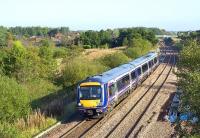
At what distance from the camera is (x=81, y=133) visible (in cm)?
2238

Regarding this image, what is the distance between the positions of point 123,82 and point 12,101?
9.75 meters

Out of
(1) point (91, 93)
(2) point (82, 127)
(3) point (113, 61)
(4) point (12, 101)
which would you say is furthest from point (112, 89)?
(3) point (113, 61)

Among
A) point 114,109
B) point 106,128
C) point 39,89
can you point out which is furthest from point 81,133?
point 39,89

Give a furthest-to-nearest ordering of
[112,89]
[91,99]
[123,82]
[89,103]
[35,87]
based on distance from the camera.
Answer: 1. [35,87]
2. [123,82]
3. [112,89]
4. [91,99]
5. [89,103]

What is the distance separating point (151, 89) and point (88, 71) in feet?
22.4

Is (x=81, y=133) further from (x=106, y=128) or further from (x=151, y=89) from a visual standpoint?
(x=151, y=89)

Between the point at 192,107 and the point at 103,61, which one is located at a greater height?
the point at 192,107

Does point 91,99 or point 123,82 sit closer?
point 91,99

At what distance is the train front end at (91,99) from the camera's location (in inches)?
985

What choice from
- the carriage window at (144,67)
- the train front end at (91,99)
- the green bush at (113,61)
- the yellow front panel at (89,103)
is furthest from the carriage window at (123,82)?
the green bush at (113,61)

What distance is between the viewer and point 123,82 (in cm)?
3133

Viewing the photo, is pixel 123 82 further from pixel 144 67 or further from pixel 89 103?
pixel 144 67

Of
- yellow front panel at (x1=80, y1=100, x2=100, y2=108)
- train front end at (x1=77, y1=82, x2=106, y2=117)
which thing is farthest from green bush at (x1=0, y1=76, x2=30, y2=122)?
yellow front panel at (x1=80, y1=100, x2=100, y2=108)

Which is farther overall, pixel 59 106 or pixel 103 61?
pixel 103 61
